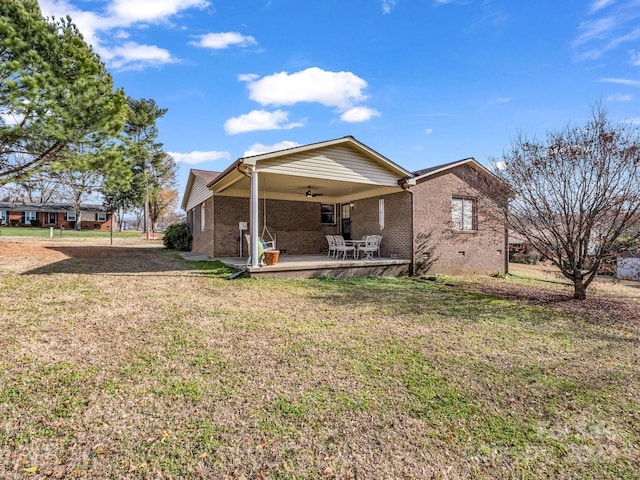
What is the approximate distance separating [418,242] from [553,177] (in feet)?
15.1

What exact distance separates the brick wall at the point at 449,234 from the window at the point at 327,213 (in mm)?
4929

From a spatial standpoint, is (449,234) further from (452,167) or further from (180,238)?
(180,238)

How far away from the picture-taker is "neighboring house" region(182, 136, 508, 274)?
33.4ft

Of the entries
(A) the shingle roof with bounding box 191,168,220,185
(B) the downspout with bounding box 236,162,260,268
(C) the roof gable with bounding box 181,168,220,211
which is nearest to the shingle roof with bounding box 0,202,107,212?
(C) the roof gable with bounding box 181,168,220,211

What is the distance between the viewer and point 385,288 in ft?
29.5

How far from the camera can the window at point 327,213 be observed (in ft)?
51.4

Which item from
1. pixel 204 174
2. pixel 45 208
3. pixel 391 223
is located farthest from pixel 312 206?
pixel 45 208

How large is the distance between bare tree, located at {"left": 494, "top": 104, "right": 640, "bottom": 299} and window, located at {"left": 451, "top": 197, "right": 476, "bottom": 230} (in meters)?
3.81

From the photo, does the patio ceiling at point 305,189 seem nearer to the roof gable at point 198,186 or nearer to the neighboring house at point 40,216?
the roof gable at point 198,186

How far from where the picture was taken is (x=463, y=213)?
42.2 feet

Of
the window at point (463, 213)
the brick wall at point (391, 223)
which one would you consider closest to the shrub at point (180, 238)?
the brick wall at point (391, 223)

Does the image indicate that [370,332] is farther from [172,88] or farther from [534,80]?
[172,88]

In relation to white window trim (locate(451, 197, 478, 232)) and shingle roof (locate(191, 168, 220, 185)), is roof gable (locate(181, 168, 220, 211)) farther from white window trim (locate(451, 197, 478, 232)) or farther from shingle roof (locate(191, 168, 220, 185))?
white window trim (locate(451, 197, 478, 232))

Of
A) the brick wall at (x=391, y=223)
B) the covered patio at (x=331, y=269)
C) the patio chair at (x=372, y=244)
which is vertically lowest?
the covered patio at (x=331, y=269)
